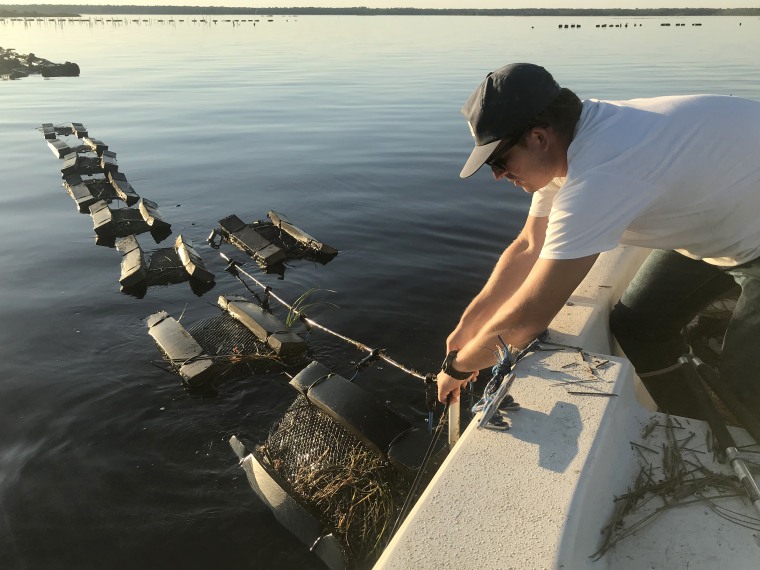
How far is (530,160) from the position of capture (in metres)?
2.84

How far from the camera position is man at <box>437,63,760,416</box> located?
2.60 meters

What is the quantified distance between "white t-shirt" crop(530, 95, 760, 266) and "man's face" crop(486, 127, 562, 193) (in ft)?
0.43

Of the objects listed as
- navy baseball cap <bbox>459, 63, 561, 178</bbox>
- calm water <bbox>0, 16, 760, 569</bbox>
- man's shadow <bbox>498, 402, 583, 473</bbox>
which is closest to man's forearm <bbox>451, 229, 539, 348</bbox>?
man's shadow <bbox>498, 402, 583, 473</bbox>

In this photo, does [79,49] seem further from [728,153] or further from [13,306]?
[728,153]

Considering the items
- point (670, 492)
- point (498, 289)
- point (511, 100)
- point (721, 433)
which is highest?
point (511, 100)

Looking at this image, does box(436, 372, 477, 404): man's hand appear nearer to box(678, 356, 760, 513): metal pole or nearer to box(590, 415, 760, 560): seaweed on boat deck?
box(590, 415, 760, 560): seaweed on boat deck

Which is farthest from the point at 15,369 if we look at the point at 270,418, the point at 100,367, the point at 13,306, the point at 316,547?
the point at 316,547

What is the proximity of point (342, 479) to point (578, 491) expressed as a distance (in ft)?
5.96

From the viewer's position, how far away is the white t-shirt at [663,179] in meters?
2.58

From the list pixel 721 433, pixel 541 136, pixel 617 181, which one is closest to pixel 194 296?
pixel 541 136

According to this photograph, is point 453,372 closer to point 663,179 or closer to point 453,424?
point 453,424

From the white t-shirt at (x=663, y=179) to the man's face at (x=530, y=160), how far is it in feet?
0.43

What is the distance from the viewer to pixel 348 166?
1616cm

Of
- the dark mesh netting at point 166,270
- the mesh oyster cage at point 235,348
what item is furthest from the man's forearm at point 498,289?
the dark mesh netting at point 166,270
